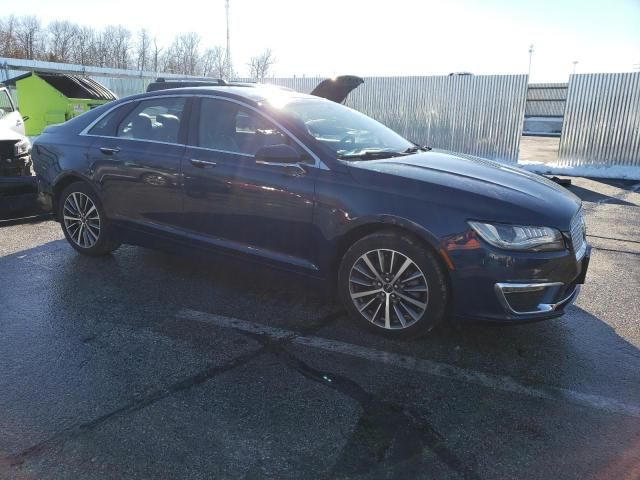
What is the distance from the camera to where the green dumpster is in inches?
557

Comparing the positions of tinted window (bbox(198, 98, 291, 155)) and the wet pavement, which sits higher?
tinted window (bbox(198, 98, 291, 155))

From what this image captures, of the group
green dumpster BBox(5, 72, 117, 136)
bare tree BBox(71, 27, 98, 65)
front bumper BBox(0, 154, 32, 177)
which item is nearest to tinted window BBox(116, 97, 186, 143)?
front bumper BBox(0, 154, 32, 177)

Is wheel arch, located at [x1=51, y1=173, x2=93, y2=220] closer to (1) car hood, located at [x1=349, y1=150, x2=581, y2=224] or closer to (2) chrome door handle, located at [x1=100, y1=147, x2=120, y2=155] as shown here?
(2) chrome door handle, located at [x1=100, y1=147, x2=120, y2=155]

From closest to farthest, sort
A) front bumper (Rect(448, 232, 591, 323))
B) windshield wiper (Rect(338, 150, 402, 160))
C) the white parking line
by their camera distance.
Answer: the white parking line < front bumper (Rect(448, 232, 591, 323)) < windshield wiper (Rect(338, 150, 402, 160))

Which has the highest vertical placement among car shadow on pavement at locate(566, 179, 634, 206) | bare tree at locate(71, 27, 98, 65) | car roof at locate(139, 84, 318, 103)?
bare tree at locate(71, 27, 98, 65)

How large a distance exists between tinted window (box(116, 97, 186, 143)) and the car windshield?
1016 mm

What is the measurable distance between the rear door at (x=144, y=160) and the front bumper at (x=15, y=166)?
3038 mm

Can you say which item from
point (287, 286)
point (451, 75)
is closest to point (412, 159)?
point (287, 286)

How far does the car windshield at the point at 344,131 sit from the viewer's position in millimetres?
3908

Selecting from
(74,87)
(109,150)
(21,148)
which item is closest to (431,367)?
(109,150)

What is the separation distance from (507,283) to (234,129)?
2.37 m

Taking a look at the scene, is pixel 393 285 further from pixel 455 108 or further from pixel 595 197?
pixel 455 108

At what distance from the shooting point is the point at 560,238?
321 centimetres

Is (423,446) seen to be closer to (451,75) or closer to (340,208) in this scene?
(340,208)
